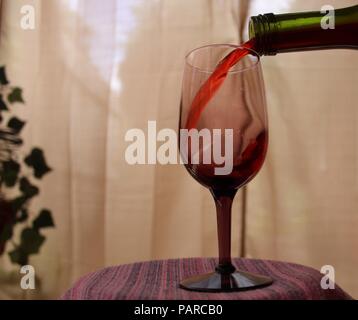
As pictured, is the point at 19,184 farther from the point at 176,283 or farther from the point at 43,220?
the point at 176,283

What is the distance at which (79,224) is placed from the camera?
1.07 meters

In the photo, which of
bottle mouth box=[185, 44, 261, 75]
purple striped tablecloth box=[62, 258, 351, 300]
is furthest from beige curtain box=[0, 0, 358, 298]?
bottle mouth box=[185, 44, 261, 75]

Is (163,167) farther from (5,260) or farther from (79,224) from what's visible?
(5,260)

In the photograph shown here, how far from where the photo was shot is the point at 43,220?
108cm

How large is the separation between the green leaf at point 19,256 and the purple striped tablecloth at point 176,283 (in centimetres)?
50

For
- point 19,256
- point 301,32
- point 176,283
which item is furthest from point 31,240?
point 301,32

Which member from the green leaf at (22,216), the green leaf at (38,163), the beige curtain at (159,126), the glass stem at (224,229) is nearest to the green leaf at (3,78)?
the beige curtain at (159,126)

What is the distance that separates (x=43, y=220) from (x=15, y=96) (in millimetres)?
262

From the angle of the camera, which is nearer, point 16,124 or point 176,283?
Answer: point 176,283

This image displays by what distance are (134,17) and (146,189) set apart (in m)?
0.35

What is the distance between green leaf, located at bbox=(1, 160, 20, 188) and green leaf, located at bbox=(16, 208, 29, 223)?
58 millimetres

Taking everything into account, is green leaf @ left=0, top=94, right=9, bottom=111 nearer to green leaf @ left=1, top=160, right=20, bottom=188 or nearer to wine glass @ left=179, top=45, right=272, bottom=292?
green leaf @ left=1, top=160, right=20, bottom=188

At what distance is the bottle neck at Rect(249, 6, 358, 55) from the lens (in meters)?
0.59

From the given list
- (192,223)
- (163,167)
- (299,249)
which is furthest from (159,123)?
(299,249)
